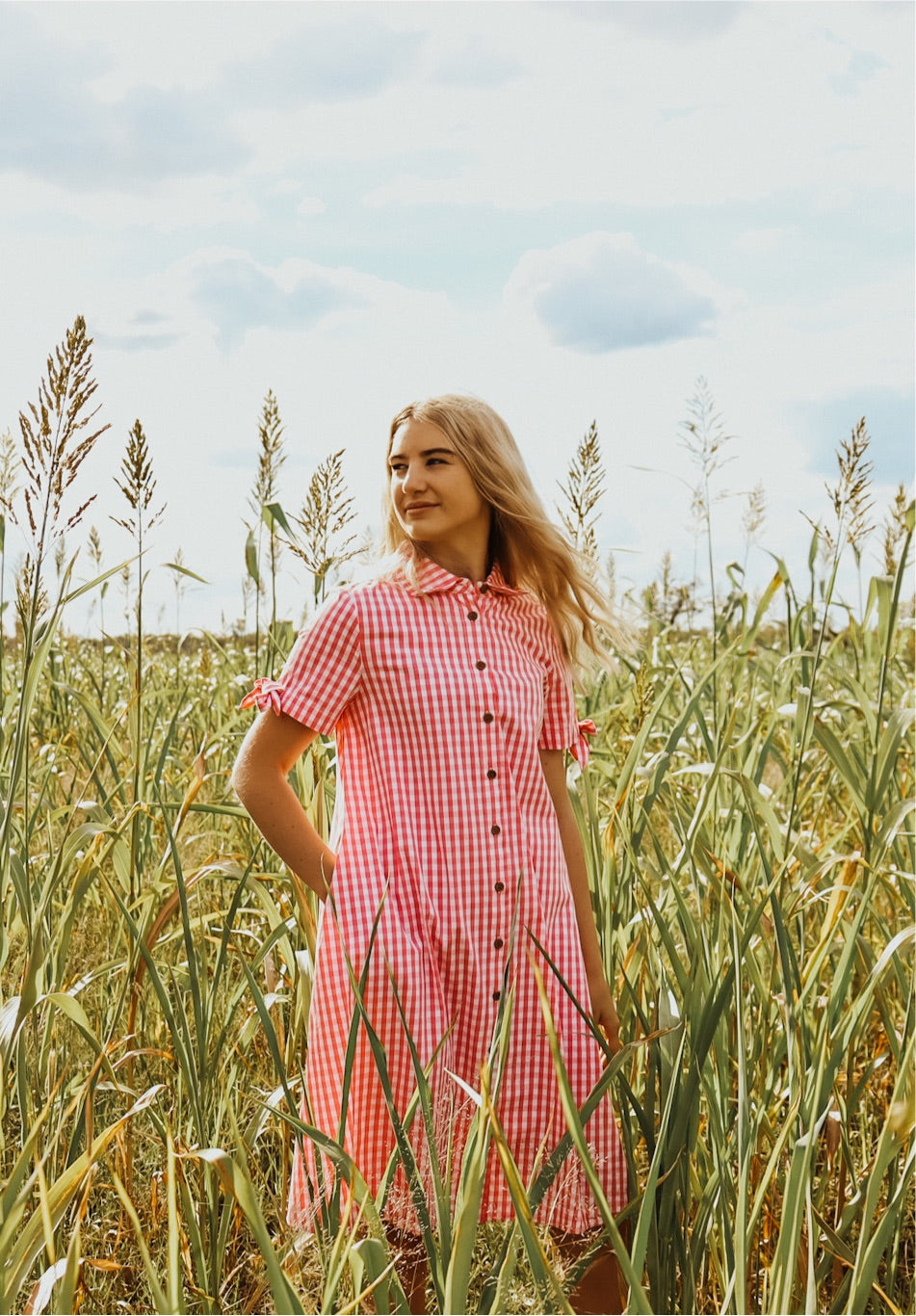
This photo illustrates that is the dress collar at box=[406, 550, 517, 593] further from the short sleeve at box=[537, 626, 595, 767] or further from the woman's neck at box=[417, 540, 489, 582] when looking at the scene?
the short sleeve at box=[537, 626, 595, 767]

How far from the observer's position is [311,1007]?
1.79 metres

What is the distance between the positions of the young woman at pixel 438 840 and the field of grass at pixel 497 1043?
72mm

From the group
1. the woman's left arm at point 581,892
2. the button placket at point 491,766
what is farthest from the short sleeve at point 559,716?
the button placket at point 491,766

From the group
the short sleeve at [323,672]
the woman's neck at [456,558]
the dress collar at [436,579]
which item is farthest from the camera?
the woman's neck at [456,558]

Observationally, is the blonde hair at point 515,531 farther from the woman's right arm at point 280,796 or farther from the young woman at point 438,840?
the woman's right arm at point 280,796

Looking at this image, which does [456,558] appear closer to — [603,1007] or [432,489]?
[432,489]

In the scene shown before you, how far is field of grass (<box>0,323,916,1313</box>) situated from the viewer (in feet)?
3.74

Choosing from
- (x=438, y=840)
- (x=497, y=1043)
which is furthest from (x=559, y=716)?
(x=497, y=1043)

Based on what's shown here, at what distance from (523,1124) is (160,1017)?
752mm

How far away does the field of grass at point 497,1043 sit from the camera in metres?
1.14

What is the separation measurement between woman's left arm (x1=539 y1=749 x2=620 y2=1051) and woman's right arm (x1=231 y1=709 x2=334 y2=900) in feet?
1.39

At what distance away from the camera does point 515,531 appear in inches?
86.0

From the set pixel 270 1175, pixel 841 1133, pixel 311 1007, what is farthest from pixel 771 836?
pixel 270 1175

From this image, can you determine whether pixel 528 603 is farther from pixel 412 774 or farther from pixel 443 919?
pixel 443 919
